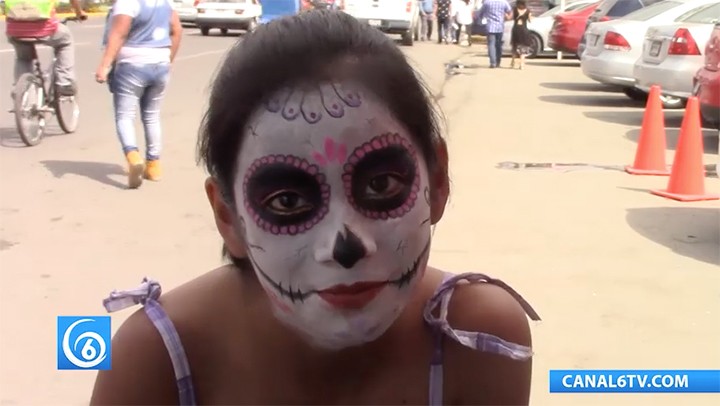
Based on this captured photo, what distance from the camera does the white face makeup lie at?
1.46 meters

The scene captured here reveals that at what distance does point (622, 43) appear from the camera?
13.6 metres

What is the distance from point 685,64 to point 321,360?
402 inches

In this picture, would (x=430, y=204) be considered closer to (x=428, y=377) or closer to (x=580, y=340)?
(x=428, y=377)

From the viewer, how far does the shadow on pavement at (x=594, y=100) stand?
1445 cm

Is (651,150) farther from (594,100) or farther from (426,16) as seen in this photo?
(426,16)

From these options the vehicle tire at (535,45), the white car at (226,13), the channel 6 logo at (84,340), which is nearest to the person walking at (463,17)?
the white car at (226,13)

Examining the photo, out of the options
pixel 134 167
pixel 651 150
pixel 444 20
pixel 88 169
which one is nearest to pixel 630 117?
pixel 651 150

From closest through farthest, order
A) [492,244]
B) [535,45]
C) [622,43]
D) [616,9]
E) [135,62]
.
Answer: [492,244]
[135,62]
[622,43]
[616,9]
[535,45]

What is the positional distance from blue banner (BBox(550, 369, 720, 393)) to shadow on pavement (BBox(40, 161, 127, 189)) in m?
4.48

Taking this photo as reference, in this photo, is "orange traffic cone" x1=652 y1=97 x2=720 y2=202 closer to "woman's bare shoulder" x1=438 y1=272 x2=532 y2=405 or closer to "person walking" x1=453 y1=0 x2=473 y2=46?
"woman's bare shoulder" x1=438 y1=272 x2=532 y2=405

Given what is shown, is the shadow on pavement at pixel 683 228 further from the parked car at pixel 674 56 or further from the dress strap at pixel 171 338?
the dress strap at pixel 171 338

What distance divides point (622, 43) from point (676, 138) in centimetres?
303

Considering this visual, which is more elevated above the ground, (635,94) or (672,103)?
(672,103)

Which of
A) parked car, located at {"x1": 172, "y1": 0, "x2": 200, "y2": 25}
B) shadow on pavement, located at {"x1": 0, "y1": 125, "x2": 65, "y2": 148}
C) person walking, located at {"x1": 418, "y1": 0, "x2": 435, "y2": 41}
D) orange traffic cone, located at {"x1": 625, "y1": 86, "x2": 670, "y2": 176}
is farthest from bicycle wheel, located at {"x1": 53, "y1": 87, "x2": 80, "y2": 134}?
person walking, located at {"x1": 418, "y1": 0, "x2": 435, "y2": 41}
